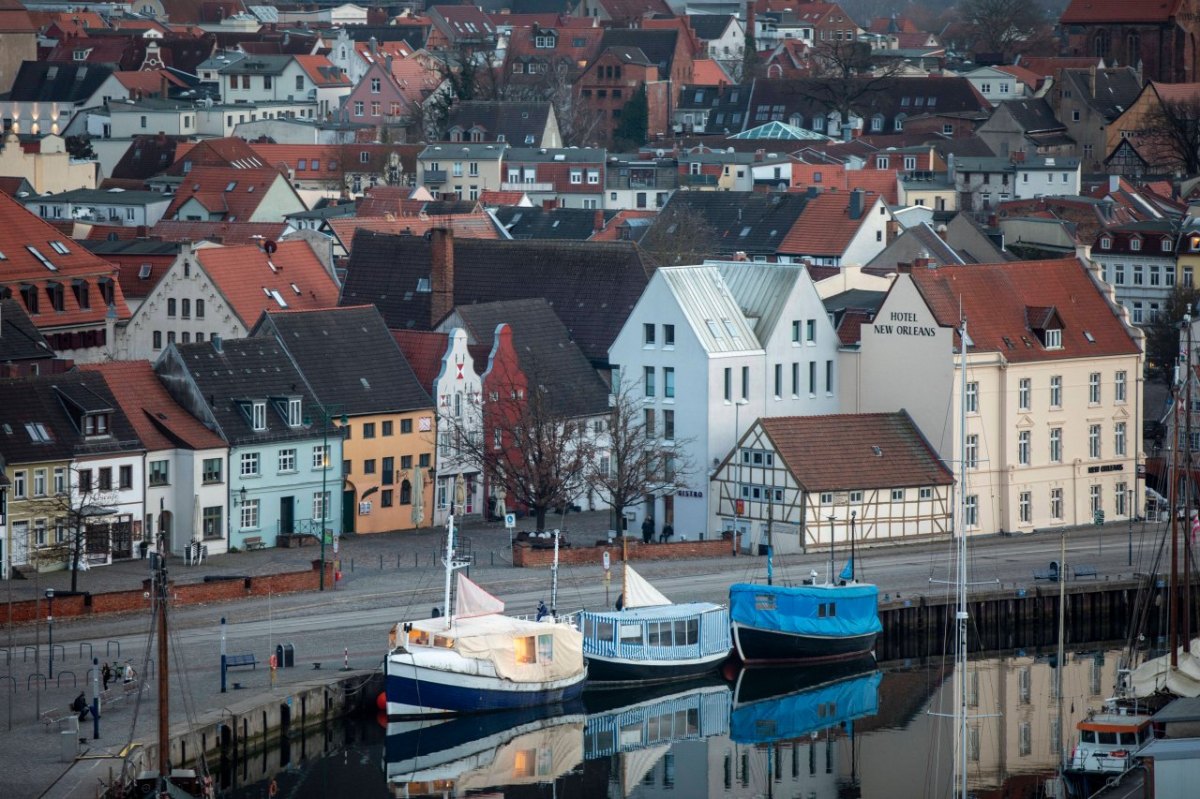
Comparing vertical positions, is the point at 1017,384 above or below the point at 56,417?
above

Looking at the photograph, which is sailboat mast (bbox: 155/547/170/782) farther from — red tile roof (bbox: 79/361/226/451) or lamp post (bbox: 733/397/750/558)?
lamp post (bbox: 733/397/750/558)

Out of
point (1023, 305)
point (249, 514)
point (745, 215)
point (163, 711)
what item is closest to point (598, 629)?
point (249, 514)

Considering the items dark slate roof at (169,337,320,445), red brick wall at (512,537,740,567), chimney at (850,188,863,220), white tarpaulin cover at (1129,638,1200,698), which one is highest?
chimney at (850,188,863,220)

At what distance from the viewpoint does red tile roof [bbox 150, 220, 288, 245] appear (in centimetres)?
13225

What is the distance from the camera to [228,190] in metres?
156

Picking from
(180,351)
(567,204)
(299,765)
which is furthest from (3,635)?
(567,204)

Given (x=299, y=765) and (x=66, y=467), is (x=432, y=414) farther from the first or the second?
(x=299, y=765)

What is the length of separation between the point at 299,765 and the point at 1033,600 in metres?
26.7

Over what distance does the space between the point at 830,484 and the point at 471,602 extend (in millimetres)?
19140

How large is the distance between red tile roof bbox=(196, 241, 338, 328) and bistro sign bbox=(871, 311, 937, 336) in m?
26.9

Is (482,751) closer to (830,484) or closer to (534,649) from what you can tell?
(534,649)

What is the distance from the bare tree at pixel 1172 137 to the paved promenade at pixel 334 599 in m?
101

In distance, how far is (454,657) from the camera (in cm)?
6881

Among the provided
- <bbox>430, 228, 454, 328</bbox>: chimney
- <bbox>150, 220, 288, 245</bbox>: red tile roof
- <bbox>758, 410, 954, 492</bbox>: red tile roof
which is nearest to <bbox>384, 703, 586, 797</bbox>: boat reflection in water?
<bbox>758, 410, 954, 492</bbox>: red tile roof
